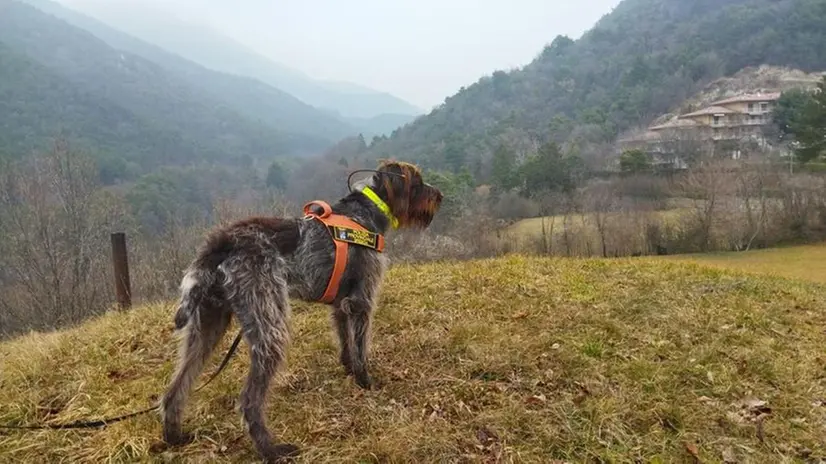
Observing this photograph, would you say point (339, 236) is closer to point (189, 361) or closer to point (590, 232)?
point (189, 361)

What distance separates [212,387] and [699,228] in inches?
1466

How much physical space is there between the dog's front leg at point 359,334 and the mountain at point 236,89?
124655mm

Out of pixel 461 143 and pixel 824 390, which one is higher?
pixel 461 143

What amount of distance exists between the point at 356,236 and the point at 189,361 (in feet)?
4.70

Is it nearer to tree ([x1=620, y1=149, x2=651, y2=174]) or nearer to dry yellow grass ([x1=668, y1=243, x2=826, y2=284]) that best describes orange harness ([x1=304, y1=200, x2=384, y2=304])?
dry yellow grass ([x1=668, y1=243, x2=826, y2=284])

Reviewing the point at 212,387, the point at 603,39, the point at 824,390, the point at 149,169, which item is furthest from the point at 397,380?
the point at 603,39

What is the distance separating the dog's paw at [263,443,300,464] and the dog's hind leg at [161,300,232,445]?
70cm

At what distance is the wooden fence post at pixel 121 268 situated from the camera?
7.07m

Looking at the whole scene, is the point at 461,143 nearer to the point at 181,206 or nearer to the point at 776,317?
the point at 181,206

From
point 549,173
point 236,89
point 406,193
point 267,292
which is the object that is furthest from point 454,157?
point 236,89

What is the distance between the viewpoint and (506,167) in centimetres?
5138

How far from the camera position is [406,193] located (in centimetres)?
474

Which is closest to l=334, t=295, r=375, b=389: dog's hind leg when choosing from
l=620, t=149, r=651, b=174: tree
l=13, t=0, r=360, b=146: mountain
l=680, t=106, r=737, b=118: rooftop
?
l=620, t=149, r=651, b=174: tree

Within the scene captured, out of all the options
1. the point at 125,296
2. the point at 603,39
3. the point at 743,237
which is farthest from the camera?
the point at 603,39
